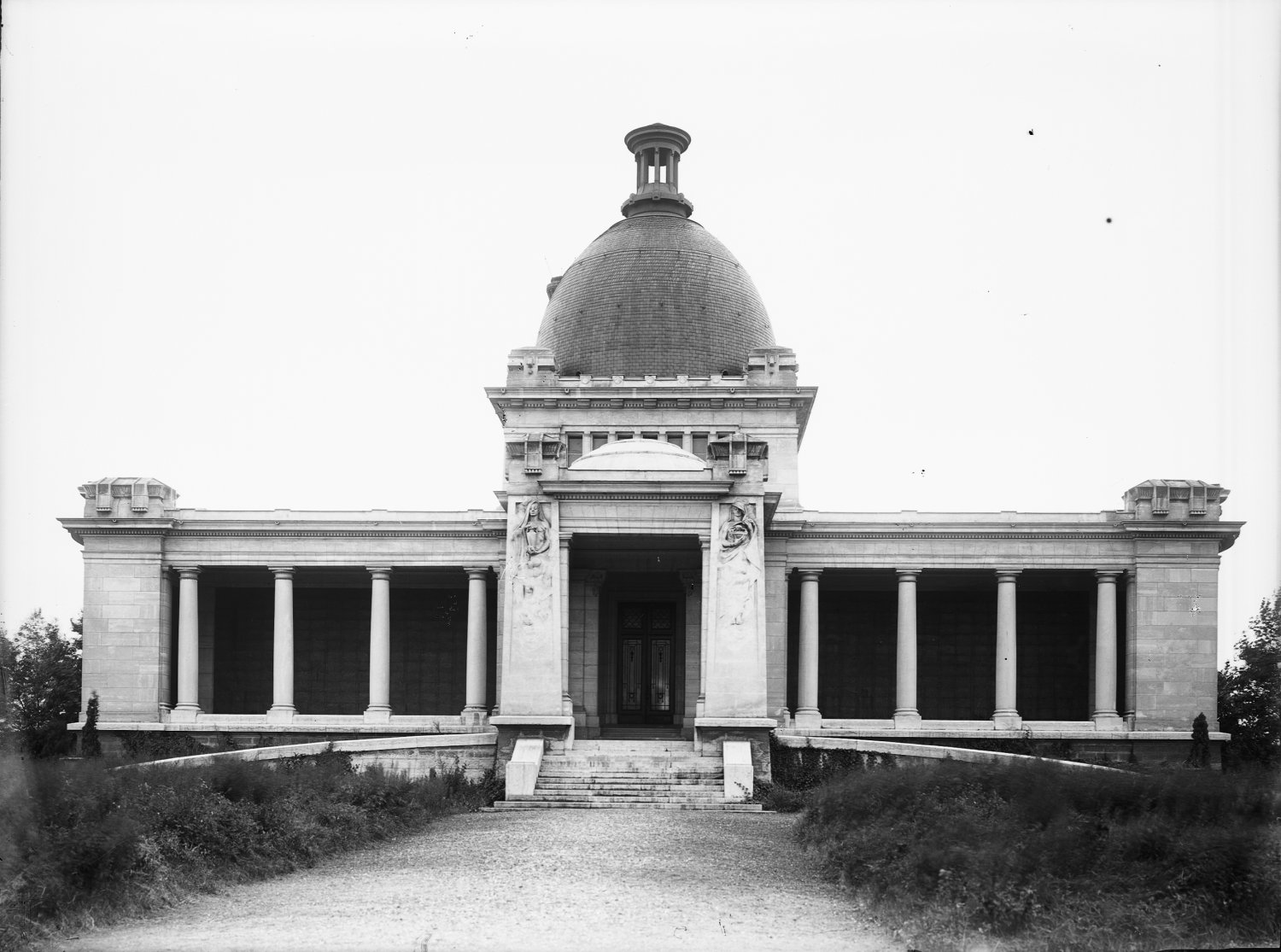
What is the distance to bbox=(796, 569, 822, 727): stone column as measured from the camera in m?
47.7

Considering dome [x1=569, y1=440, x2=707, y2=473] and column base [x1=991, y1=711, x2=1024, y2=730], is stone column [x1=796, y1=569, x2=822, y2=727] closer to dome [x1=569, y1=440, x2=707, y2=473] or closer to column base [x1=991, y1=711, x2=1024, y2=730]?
column base [x1=991, y1=711, x2=1024, y2=730]

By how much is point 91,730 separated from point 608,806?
20.1m

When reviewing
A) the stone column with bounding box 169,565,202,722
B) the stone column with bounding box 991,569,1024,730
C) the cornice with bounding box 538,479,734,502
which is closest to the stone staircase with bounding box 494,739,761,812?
the cornice with bounding box 538,479,734,502

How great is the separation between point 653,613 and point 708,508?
846 cm

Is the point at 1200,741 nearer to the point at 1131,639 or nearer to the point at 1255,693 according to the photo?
the point at 1131,639

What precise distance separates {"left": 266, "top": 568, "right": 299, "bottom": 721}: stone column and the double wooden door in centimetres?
1032

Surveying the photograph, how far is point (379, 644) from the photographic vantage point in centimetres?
4819

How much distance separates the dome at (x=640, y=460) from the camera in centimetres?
4172

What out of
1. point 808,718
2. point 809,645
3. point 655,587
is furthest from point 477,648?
point 808,718

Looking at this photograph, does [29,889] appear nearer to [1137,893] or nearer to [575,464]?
[1137,893]

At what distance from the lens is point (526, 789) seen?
116 ft

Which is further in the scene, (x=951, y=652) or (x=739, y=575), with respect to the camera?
(x=951, y=652)

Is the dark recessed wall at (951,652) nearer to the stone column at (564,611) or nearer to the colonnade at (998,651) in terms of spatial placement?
the colonnade at (998,651)

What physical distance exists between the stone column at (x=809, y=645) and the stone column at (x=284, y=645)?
15829 mm
